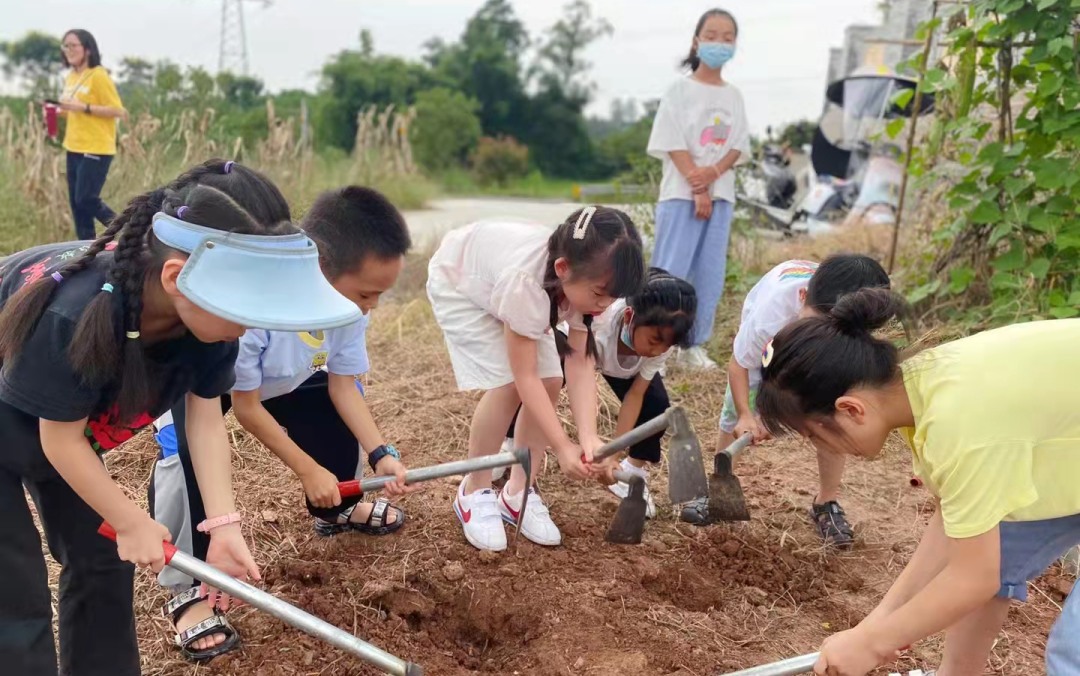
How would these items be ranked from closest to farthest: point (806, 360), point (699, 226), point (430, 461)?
point (806, 360), point (430, 461), point (699, 226)

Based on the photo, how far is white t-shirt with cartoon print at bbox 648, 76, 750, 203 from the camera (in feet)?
14.2

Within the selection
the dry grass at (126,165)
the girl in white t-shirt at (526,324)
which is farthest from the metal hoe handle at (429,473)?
the dry grass at (126,165)

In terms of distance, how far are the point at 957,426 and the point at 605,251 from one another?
109 centimetres

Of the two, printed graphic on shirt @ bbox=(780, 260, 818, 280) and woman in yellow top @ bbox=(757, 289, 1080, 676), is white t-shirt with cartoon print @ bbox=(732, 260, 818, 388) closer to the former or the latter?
printed graphic on shirt @ bbox=(780, 260, 818, 280)

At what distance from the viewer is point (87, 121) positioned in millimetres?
5742

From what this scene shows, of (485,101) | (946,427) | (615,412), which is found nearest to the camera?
(946,427)

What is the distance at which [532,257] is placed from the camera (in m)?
2.56

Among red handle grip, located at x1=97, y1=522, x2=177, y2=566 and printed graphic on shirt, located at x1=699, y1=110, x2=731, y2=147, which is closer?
red handle grip, located at x1=97, y1=522, x2=177, y2=566

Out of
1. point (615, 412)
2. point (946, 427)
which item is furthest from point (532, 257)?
point (615, 412)

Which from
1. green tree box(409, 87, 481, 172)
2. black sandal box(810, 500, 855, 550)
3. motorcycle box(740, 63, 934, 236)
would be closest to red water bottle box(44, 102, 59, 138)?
black sandal box(810, 500, 855, 550)

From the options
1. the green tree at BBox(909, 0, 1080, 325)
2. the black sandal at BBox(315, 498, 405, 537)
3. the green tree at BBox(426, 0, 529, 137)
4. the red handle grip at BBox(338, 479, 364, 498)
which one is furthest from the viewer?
the green tree at BBox(426, 0, 529, 137)

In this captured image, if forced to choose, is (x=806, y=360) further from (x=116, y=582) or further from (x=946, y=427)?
(x=116, y=582)

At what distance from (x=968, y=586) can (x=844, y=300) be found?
57 cm

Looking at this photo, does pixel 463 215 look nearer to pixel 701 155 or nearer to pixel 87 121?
pixel 87 121
